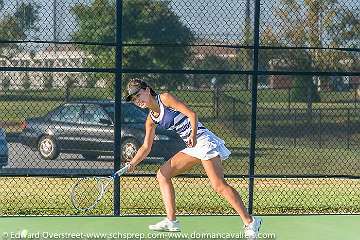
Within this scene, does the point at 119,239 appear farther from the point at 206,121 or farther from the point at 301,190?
the point at 206,121

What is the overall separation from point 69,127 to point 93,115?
0.36m

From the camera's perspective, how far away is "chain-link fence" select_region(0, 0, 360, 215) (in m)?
12.1

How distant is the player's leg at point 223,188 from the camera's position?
31.8 ft

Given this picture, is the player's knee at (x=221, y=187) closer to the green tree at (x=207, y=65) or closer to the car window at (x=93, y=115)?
the car window at (x=93, y=115)

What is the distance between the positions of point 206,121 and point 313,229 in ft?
27.6

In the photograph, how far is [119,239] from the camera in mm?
9906

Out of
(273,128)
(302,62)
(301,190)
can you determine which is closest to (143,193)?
(301,190)

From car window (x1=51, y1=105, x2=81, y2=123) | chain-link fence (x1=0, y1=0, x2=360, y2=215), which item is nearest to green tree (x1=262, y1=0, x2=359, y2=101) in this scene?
chain-link fence (x1=0, y1=0, x2=360, y2=215)

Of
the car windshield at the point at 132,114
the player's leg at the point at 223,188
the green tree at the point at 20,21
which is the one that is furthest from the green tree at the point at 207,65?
the player's leg at the point at 223,188

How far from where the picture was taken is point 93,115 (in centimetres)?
1391

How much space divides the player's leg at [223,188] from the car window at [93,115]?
Result: 13.7 feet

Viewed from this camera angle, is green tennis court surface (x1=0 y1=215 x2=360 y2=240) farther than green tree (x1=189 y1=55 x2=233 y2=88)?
No

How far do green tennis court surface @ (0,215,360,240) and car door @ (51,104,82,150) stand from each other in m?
2.48

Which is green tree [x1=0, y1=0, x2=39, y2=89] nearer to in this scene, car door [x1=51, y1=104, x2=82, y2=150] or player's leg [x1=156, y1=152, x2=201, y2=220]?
car door [x1=51, y1=104, x2=82, y2=150]
